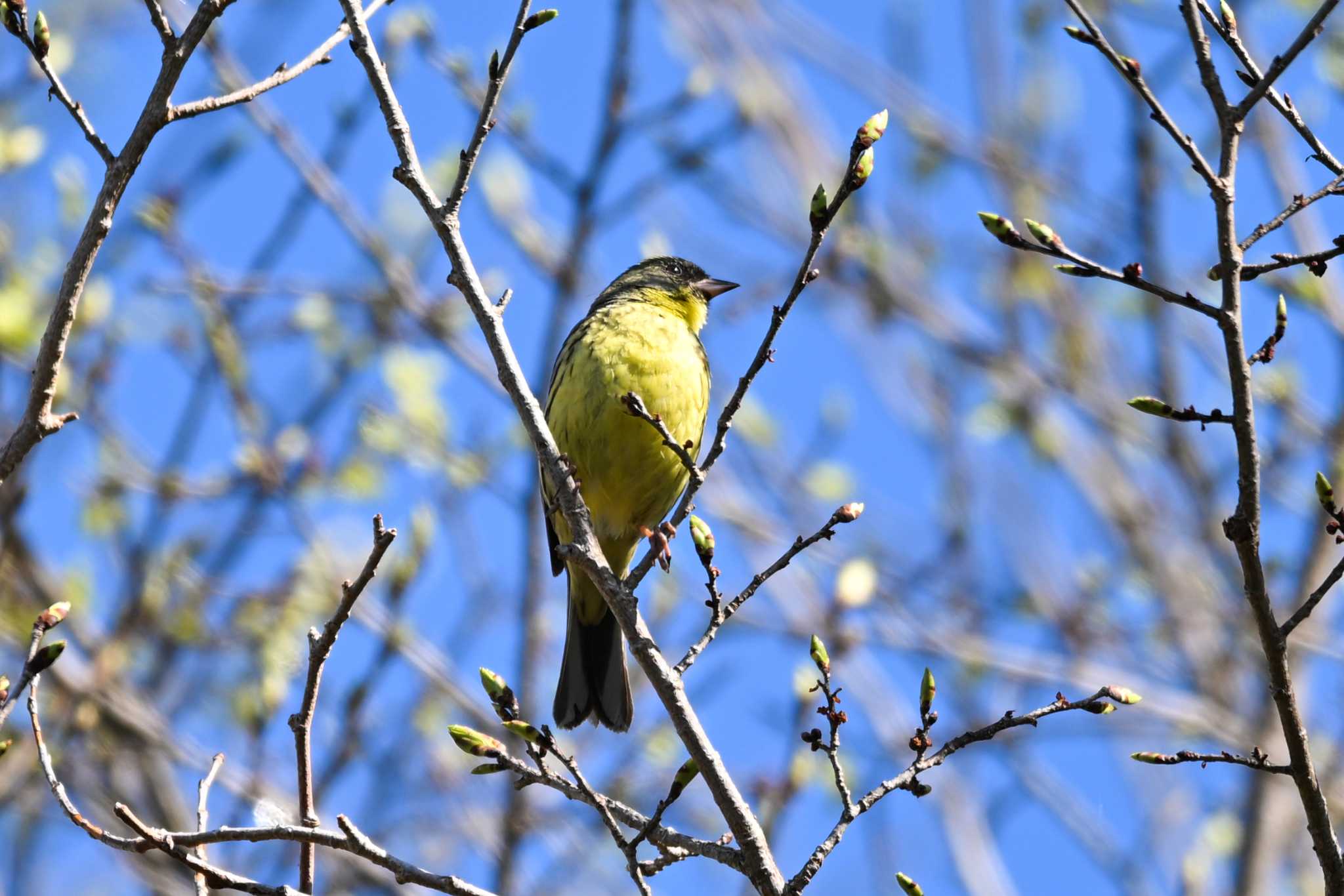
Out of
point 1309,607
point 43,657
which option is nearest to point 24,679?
point 43,657

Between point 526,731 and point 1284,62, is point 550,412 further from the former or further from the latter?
point 1284,62

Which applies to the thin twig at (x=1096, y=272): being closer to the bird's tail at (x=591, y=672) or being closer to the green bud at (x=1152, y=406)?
the green bud at (x=1152, y=406)

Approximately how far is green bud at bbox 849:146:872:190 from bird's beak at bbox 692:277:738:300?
3391 millimetres

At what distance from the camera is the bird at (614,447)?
5348 millimetres

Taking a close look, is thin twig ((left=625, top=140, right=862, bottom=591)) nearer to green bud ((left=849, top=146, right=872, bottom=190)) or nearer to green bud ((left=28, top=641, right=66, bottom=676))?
green bud ((left=849, top=146, right=872, bottom=190))

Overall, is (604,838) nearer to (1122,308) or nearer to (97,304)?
(97,304)

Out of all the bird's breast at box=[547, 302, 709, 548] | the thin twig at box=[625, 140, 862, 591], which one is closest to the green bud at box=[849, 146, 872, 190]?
the thin twig at box=[625, 140, 862, 591]

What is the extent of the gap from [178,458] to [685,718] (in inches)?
153

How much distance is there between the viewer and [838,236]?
9.27 metres

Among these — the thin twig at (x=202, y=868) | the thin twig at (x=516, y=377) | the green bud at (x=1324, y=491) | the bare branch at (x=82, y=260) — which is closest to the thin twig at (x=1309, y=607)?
the green bud at (x=1324, y=491)

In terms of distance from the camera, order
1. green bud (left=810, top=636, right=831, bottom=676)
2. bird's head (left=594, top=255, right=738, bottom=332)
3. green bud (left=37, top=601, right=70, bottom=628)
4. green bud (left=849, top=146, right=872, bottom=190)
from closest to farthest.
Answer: green bud (left=37, top=601, right=70, bottom=628) < green bud (left=849, top=146, right=872, bottom=190) < green bud (left=810, top=636, right=831, bottom=676) < bird's head (left=594, top=255, right=738, bottom=332)

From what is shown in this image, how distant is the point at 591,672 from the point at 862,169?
2744 mm

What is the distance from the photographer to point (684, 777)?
328cm

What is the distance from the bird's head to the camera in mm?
→ 6309
